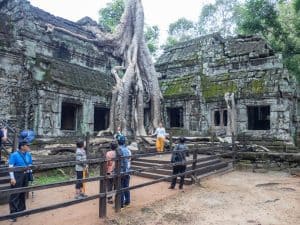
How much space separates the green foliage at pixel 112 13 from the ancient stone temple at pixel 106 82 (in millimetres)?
12467

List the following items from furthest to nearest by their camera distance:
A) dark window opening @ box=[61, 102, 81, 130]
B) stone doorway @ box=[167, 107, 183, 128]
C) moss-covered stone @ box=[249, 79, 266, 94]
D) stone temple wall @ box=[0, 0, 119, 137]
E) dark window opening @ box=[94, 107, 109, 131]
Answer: stone doorway @ box=[167, 107, 183, 128]
dark window opening @ box=[94, 107, 109, 131]
dark window opening @ box=[61, 102, 81, 130]
moss-covered stone @ box=[249, 79, 266, 94]
stone temple wall @ box=[0, 0, 119, 137]

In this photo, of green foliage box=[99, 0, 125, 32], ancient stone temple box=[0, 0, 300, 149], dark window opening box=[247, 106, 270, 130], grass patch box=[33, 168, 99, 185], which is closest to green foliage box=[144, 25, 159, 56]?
green foliage box=[99, 0, 125, 32]

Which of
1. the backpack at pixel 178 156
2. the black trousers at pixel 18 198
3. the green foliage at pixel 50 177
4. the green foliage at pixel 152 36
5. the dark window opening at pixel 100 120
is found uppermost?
the green foliage at pixel 152 36

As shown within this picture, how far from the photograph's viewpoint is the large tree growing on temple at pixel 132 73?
A: 1343cm

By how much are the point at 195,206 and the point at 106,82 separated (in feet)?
35.2

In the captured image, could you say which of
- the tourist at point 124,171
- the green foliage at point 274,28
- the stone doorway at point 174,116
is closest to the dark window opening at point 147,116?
the stone doorway at point 174,116

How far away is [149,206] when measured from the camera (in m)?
6.50

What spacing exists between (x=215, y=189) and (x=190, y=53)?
12.1 metres

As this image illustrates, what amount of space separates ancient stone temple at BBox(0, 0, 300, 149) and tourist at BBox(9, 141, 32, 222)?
617 centimetres

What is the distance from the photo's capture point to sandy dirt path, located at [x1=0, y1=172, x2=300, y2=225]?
5.55m

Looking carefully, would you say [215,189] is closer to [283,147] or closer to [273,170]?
[273,170]

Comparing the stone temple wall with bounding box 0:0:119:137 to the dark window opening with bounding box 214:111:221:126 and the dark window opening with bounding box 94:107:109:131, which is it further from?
the dark window opening with bounding box 214:111:221:126

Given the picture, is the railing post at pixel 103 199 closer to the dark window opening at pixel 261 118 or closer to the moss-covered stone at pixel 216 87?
the moss-covered stone at pixel 216 87

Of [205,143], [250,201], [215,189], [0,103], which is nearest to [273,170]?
[205,143]
